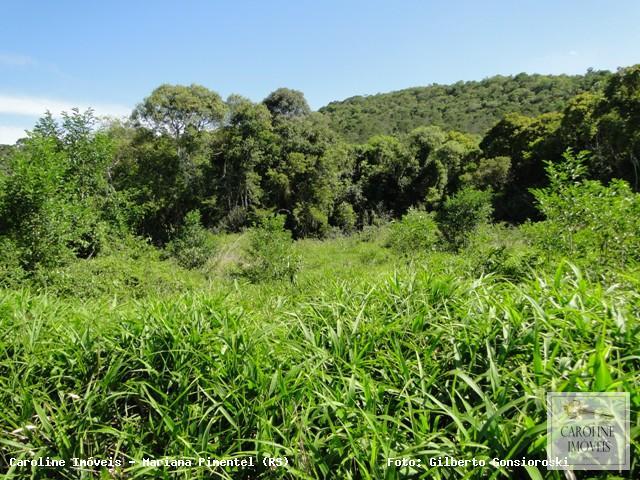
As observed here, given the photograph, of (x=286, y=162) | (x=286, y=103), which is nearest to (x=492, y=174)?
(x=286, y=162)

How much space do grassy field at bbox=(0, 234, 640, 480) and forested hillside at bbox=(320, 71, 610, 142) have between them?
27858 mm

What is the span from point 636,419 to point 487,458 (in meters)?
0.43

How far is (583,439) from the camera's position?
1079 millimetres

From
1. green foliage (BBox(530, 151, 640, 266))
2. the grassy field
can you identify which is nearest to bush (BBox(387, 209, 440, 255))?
green foliage (BBox(530, 151, 640, 266))

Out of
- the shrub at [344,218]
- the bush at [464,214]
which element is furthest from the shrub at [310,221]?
the bush at [464,214]

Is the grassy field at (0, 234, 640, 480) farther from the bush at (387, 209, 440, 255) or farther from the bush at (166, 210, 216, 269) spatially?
the bush at (166, 210, 216, 269)

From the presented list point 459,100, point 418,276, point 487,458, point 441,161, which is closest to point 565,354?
point 487,458

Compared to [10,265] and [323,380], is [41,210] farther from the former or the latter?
[323,380]

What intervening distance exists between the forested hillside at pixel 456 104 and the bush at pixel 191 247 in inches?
753

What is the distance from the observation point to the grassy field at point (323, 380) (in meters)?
1.23

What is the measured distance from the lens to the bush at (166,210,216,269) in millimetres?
11234

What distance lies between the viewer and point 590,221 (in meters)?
3.71

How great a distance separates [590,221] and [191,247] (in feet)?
33.0

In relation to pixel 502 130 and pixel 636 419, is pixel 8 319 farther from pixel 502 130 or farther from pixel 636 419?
pixel 502 130
